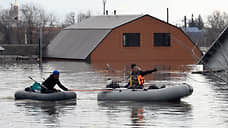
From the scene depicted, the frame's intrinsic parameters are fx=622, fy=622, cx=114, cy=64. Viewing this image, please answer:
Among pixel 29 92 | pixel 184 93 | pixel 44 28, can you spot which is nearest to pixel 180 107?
pixel 184 93

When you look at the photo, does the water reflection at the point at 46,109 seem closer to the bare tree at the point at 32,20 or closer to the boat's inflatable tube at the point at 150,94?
the boat's inflatable tube at the point at 150,94

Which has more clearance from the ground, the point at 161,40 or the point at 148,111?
the point at 161,40

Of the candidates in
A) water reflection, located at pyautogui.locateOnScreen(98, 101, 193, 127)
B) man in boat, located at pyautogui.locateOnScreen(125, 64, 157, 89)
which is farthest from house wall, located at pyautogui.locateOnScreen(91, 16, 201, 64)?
water reflection, located at pyautogui.locateOnScreen(98, 101, 193, 127)

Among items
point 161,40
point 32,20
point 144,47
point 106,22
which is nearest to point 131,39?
point 144,47

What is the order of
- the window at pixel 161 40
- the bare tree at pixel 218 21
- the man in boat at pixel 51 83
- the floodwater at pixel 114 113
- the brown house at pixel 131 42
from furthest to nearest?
the bare tree at pixel 218 21 → the window at pixel 161 40 → the brown house at pixel 131 42 → the man in boat at pixel 51 83 → the floodwater at pixel 114 113

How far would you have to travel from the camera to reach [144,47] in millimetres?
66938

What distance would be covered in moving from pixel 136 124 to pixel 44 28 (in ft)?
283

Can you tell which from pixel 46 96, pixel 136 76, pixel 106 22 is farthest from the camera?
pixel 106 22

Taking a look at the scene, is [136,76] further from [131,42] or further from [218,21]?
[218,21]

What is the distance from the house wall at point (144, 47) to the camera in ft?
214

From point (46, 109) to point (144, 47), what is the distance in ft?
146

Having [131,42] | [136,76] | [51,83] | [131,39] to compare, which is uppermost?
[131,39]

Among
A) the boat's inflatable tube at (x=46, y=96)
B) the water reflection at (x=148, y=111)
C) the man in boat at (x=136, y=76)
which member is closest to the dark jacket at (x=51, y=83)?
the boat's inflatable tube at (x=46, y=96)

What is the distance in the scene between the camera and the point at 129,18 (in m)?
68.0
